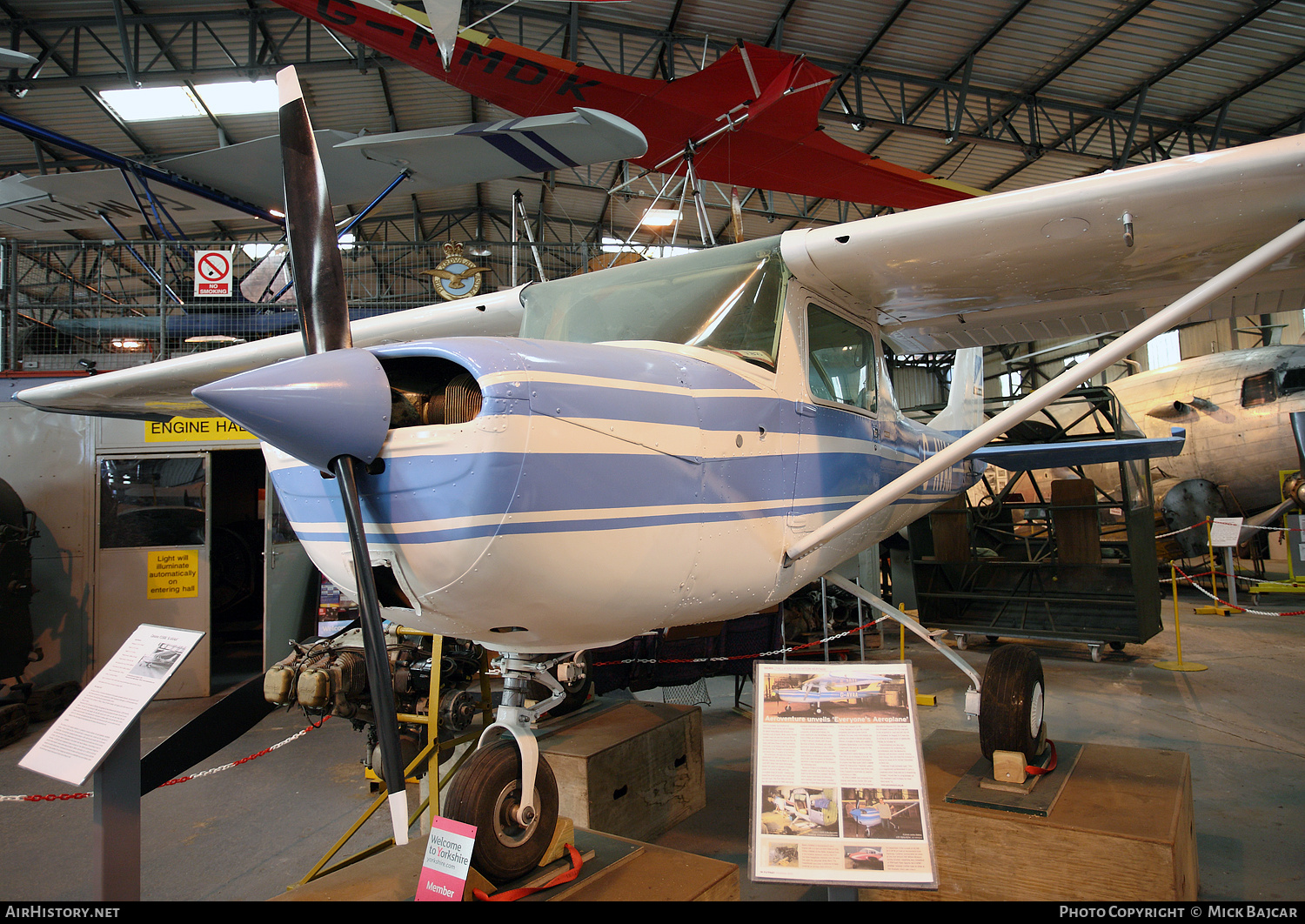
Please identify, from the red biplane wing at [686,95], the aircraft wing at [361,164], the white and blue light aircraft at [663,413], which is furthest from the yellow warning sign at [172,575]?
the red biplane wing at [686,95]

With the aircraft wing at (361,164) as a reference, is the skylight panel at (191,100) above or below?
above

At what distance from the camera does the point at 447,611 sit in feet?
6.60

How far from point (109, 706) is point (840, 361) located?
10.1ft

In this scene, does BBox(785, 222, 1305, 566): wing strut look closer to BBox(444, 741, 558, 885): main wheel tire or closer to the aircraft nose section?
BBox(444, 741, 558, 885): main wheel tire

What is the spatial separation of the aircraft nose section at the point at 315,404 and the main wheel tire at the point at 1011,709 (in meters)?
2.86

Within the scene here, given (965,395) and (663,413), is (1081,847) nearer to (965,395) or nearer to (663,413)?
(663,413)

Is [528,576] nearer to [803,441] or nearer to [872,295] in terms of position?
[803,441]

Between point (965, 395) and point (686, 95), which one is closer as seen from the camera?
point (965, 395)

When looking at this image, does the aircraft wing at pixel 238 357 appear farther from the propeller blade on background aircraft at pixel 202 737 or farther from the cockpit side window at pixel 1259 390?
the cockpit side window at pixel 1259 390

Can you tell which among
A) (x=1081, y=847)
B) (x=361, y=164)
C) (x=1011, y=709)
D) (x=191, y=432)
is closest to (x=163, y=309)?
(x=191, y=432)

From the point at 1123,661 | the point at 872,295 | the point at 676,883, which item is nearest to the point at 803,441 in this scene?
the point at 872,295

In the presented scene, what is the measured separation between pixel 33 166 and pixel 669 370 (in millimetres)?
18560

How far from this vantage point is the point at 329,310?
2170 millimetres

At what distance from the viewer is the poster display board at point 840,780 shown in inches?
72.7
